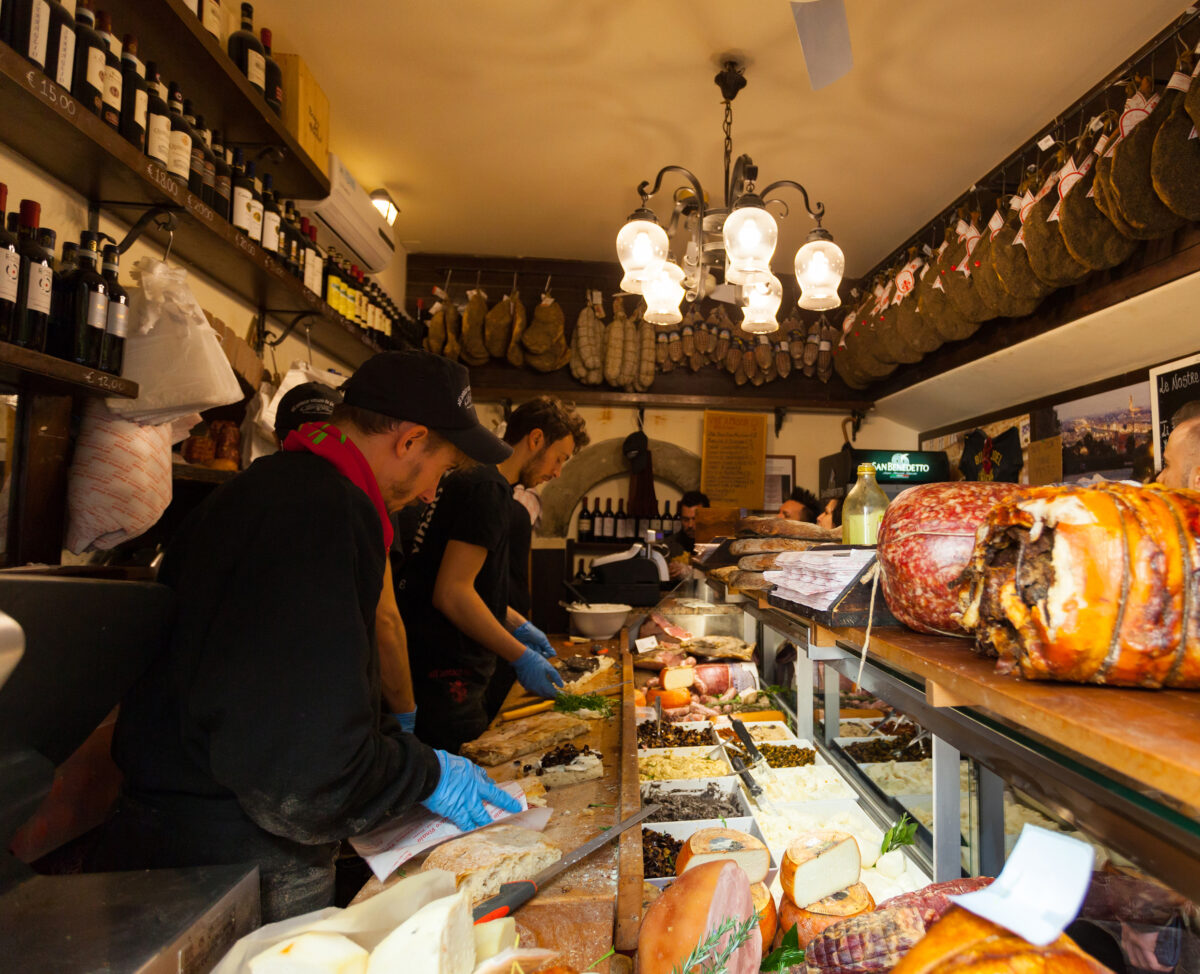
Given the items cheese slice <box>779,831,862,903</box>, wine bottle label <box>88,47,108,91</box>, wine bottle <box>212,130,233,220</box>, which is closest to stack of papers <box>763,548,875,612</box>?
cheese slice <box>779,831,862,903</box>

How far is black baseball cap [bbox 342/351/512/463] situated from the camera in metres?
1.84

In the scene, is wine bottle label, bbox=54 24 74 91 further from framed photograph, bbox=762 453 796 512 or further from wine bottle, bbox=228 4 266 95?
framed photograph, bbox=762 453 796 512

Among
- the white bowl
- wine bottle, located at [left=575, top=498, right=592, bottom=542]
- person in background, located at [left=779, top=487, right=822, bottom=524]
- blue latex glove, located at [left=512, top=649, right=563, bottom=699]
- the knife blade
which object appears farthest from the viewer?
wine bottle, located at [left=575, top=498, right=592, bottom=542]

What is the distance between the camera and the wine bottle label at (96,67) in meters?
2.15

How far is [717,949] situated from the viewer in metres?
1.06

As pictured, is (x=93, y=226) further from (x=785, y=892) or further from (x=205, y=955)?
(x=785, y=892)

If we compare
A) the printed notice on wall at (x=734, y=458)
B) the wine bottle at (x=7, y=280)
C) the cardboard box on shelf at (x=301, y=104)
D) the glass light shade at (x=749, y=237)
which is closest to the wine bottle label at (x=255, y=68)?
the cardboard box on shelf at (x=301, y=104)

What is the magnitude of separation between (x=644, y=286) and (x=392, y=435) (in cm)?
208

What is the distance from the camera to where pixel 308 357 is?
4785 millimetres

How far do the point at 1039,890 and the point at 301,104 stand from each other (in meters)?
4.35

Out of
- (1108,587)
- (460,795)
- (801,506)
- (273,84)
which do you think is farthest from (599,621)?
(1108,587)

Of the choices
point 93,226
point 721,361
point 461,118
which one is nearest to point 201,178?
point 93,226

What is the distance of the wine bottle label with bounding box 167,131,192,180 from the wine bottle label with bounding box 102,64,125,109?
0.30 metres

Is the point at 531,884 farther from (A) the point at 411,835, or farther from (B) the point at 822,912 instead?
(B) the point at 822,912
